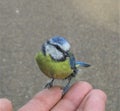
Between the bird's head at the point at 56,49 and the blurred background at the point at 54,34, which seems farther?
the blurred background at the point at 54,34

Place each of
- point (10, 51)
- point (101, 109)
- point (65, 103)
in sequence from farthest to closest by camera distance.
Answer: point (10, 51), point (65, 103), point (101, 109)

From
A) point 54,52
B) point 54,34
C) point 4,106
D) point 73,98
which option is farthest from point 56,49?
point 54,34

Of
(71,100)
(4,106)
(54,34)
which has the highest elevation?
(4,106)

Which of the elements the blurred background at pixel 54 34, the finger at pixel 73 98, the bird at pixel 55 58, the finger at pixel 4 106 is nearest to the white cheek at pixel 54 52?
the bird at pixel 55 58

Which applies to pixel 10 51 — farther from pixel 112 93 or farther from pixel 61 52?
pixel 61 52

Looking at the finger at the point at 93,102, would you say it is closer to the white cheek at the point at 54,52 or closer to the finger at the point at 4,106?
the white cheek at the point at 54,52

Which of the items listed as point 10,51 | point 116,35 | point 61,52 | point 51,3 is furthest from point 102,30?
point 61,52

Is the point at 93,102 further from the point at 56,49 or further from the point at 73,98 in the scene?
the point at 56,49
